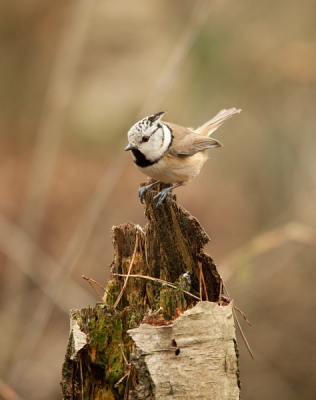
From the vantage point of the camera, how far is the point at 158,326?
2123 mm

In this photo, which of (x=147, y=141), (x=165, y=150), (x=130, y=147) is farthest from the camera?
(x=165, y=150)

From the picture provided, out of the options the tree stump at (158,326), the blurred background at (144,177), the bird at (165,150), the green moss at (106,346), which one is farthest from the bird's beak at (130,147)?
the green moss at (106,346)

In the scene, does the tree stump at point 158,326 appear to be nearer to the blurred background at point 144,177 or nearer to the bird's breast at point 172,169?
the bird's breast at point 172,169

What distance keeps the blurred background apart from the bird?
0.22 m

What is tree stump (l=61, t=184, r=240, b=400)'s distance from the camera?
2.10 meters

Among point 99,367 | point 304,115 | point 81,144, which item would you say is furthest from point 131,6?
point 99,367

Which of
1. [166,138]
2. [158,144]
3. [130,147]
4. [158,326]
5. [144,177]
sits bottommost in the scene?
[158,326]

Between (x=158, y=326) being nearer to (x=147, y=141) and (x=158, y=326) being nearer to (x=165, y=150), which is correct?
(x=147, y=141)

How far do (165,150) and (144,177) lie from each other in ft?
14.4

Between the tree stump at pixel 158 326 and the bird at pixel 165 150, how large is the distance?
90 centimetres

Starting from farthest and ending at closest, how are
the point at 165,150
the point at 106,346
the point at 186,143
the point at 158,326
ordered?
the point at 186,143
the point at 165,150
the point at 106,346
the point at 158,326

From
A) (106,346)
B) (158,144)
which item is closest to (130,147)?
(158,144)

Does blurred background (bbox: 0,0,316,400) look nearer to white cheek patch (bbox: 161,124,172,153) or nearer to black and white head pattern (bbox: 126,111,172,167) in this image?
black and white head pattern (bbox: 126,111,172,167)

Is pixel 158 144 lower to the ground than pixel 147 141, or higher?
higher
